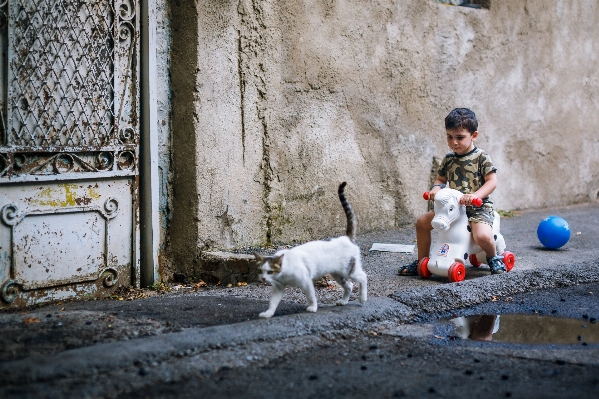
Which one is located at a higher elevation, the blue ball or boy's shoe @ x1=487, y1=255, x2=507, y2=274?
the blue ball

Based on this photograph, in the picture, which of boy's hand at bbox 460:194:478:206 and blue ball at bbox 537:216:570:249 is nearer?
boy's hand at bbox 460:194:478:206

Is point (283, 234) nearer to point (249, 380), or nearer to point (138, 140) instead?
point (138, 140)

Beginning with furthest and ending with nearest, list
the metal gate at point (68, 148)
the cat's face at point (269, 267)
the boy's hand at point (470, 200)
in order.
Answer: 1. the boy's hand at point (470, 200)
2. the metal gate at point (68, 148)
3. the cat's face at point (269, 267)

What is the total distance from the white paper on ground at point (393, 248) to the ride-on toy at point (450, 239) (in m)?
1.00

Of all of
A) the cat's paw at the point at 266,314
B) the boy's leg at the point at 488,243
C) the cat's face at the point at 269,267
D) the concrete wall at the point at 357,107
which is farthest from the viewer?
the concrete wall at the point at 357,107

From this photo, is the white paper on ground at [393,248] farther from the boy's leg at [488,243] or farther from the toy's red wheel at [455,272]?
the toy's red wheel at [455,272]

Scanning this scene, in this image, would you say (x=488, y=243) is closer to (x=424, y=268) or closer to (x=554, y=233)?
(x=424, y=268)

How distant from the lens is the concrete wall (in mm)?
5539

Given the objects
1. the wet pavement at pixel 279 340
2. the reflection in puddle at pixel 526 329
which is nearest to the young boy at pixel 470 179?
the wet pavement at pixel 279 340

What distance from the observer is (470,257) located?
557cm

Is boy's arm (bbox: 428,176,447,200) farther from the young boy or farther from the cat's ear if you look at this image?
the cat's ear

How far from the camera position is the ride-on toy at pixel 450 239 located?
4918mm

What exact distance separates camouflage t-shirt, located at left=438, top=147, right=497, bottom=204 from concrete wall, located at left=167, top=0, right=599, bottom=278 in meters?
1.58

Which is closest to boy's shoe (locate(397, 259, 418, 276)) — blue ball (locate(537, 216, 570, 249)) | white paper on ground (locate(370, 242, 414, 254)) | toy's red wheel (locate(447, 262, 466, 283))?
toy's red wheel (locate(447, 262, 466, 283))
